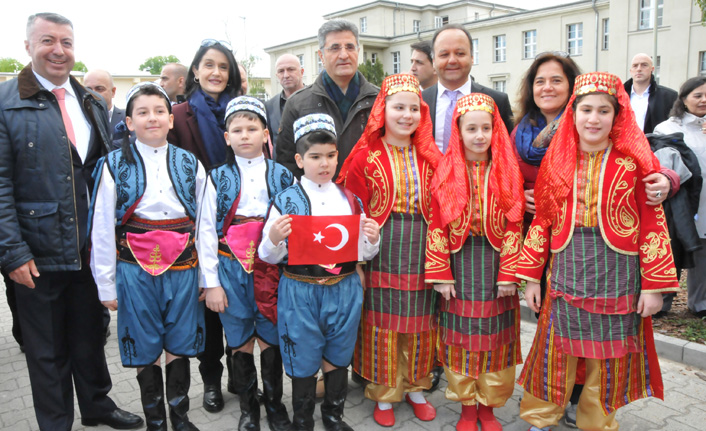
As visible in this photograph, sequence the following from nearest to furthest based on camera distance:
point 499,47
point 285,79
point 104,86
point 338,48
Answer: point 338,48
point 104,86
point 285,79
point 499,47

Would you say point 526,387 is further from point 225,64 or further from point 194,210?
point 225,64

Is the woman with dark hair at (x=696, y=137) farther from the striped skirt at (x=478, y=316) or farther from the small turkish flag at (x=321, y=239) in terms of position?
the small turkish flag at (x=321, y=239)

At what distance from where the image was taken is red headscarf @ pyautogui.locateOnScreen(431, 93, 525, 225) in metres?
2.93

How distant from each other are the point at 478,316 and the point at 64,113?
2718 mm

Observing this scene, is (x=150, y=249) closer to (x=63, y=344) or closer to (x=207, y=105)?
(x=63, y=344)

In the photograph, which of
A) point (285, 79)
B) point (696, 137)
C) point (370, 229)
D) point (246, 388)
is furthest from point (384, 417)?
point (285, 79)

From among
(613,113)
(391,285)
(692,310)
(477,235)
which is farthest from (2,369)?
(692,310)

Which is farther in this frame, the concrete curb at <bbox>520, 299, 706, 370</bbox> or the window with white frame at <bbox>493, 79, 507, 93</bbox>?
the window with white frame at <bbox>493, 79, 507, 93</bbox>

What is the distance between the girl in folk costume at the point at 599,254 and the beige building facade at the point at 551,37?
18.1 meters

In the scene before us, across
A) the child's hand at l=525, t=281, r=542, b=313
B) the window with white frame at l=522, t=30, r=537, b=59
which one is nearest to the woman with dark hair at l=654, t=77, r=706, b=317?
the child's hand at l=525, t=281, r=542, b=313

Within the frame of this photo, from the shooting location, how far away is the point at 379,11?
1554 inches

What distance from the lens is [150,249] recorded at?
2.79 m

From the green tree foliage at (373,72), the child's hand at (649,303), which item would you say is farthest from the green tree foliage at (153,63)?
the child's hand at (649,303)

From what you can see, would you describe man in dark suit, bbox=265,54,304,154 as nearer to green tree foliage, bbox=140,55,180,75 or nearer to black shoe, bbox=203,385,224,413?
black shoe, bbox=203,385,224,413
